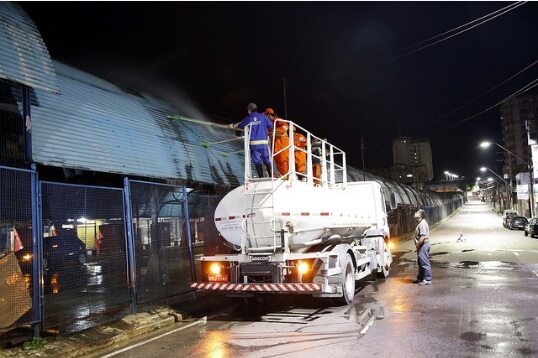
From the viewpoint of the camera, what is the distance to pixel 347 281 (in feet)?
30.1

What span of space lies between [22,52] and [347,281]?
25.0 feet

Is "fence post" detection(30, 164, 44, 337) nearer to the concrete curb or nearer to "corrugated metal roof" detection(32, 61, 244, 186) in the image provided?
the concrete curb

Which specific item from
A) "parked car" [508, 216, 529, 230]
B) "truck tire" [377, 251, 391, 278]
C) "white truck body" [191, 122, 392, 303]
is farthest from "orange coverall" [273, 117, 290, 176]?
"parked car" [508, 216, 529, 230]

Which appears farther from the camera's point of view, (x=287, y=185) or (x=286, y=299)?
(x=286, y=299)

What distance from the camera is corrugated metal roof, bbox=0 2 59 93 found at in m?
6.96

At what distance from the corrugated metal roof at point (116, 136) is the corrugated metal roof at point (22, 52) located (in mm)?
620

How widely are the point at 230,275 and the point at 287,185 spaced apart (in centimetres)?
209

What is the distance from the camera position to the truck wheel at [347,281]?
881 centimetres

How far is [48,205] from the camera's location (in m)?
7.14

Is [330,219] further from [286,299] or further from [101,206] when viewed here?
[101,206]

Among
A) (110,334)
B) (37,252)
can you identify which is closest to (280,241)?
(110,334)

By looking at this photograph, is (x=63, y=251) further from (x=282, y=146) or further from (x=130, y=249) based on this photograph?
(x=282, y=146)

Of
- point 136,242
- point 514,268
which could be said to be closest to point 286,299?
point 136,242

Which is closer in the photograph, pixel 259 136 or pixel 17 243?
pixel 17 243
